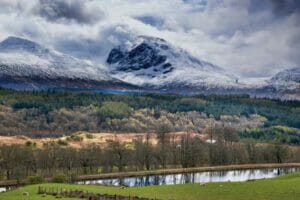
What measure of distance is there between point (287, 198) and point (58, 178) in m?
58.8

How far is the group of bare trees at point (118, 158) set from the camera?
399ft

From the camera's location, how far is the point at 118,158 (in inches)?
5300

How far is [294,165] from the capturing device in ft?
484

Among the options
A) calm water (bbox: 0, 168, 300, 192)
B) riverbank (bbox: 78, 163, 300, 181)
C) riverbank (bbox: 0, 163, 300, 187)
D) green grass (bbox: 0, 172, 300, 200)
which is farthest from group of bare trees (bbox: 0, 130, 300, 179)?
green grass (bbox: 0, 172, 300, 200)

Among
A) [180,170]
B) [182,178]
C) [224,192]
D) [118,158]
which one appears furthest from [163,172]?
[224,192]

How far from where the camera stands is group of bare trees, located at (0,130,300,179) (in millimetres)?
121688

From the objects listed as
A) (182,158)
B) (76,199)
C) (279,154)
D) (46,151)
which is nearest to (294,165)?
(279,154)

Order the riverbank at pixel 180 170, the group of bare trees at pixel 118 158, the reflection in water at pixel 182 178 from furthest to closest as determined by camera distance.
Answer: the group of bare trees at pixel 118 158, the riverbank at pixel 180 170, the reflection in water at pixel 182 178

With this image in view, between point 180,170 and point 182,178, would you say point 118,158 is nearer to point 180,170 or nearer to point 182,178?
point 180,170

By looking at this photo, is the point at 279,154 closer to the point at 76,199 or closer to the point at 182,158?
the point at 182,158

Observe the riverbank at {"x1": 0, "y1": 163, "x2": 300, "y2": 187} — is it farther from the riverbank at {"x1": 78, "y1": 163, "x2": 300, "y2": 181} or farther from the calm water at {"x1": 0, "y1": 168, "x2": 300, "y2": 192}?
the calm water at {"x1": 0, "y1": 168, "x2": 300, "y2": 192}

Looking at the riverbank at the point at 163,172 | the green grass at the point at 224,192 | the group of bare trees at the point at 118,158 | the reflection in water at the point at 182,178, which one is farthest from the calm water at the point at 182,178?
the green grass at the point at 224,192

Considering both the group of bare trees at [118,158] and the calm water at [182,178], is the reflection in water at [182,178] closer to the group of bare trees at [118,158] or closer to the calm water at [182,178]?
the calm water at [182,178]

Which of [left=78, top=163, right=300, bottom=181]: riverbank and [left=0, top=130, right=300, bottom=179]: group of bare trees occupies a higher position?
[left=0, top=130, right=300, bottom=179]: group of bare trees
